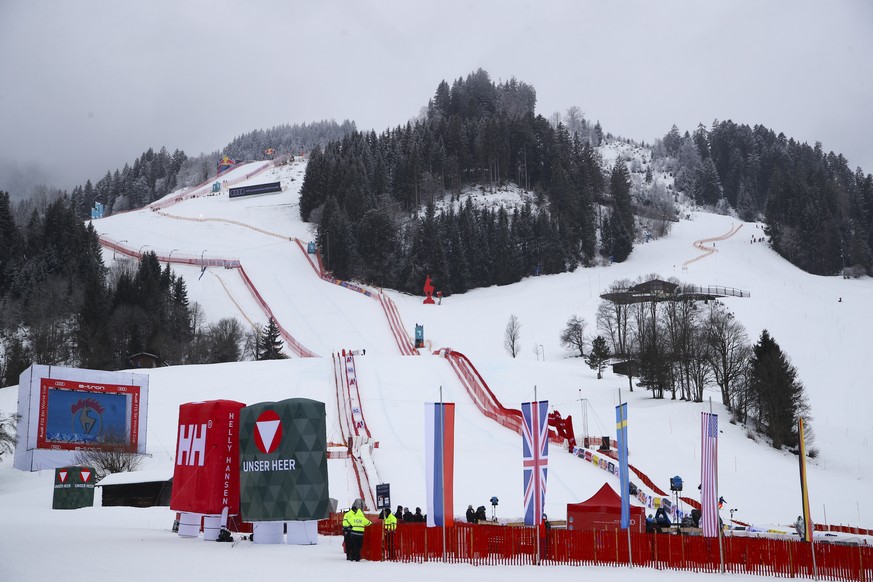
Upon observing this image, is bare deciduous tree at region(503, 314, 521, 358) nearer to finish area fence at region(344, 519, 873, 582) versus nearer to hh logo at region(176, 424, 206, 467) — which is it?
hh logo at region(176, 424, 206, 467)

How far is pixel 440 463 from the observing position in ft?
52.6

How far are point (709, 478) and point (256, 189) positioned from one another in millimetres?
107052

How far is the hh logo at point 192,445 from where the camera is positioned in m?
17.2

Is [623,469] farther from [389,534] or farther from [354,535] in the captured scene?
[354,535]

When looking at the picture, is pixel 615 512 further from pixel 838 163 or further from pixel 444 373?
pixel 838 163

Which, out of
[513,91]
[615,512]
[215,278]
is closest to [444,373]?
[615,512]

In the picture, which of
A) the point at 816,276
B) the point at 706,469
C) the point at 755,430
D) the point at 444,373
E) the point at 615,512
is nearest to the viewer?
the point at 706,469

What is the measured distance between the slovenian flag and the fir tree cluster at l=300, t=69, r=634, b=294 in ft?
202

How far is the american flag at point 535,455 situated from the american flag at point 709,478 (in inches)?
109

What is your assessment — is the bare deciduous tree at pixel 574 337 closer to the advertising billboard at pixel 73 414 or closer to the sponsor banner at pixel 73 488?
the advertising billboard at pixel 73 414

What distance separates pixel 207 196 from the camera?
121 metres

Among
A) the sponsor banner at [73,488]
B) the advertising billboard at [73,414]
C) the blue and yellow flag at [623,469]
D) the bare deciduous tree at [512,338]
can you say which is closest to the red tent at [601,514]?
the blue and yellow flag at [623,469]

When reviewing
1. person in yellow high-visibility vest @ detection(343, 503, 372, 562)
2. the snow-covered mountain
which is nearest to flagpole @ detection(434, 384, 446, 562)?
person in yellow high-visibility vest @ detection(343, 503, 372, 562)

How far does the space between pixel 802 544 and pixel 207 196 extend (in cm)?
11577
